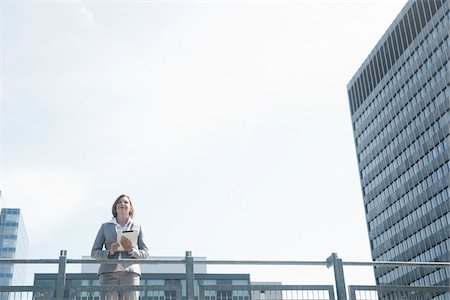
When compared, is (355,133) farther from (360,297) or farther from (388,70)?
(360,297)

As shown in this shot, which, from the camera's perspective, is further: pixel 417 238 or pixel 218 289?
pixel 417 238

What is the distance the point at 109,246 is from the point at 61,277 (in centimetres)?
77

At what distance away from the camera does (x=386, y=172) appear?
110 metres

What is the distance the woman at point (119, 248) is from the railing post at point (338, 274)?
2645 mm

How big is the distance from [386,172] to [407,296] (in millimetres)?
105037

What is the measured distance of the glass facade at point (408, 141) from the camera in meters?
92.2

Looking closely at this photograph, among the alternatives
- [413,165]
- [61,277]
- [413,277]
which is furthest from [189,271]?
[413,165]

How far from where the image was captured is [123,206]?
8.48 meters

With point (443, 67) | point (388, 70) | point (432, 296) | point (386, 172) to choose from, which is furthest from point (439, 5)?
point (432, 296)

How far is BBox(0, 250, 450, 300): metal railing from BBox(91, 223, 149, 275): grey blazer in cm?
12

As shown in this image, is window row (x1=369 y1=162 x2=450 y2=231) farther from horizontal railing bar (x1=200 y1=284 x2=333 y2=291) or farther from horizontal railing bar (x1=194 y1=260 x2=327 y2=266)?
horizontal railing bar (x1=200 y1=284 x2=333 y2=291)

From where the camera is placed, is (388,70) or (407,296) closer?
(407,296)

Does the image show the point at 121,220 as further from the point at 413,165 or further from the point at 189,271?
the point at 413,165

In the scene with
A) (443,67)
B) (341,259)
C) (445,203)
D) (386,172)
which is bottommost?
(341,259)
